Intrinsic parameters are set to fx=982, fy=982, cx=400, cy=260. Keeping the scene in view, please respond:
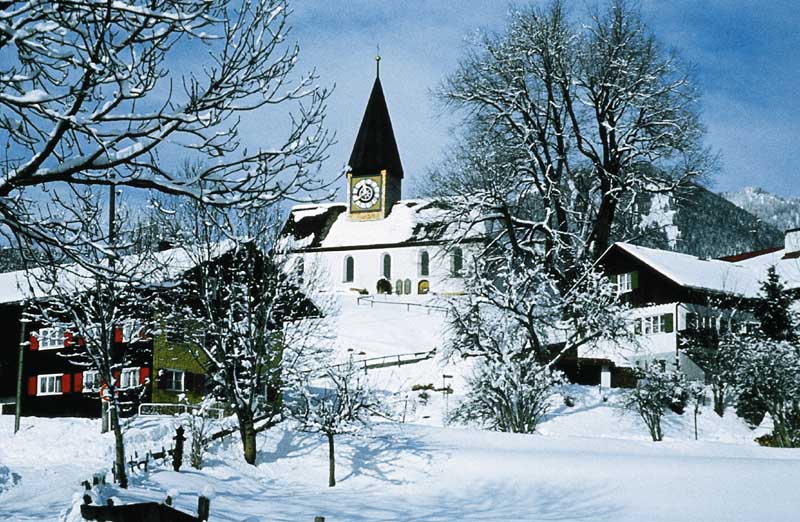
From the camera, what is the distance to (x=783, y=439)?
2891 centimetres

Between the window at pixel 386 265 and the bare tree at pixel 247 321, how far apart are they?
45.2 m

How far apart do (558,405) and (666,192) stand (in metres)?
8.40

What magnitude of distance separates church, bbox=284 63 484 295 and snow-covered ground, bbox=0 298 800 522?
40.8 m

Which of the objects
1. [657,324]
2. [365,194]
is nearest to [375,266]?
[365,194]

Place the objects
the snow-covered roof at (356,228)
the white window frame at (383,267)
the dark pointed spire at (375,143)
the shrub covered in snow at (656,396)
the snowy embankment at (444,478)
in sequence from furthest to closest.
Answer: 1. the dark pointed spire at (375,143)
2. the white window frame at (383,267)
3. the snow-covered roof at (356,228)
4. the shrub covered in snow at (656,396)
5. the snowy embankment at (444,478)

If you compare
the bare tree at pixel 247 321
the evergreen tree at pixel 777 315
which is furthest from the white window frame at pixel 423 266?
the bare tree at pixel 247 321

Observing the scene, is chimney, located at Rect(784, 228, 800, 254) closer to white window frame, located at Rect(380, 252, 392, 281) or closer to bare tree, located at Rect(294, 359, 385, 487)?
white window frame, located at Rect(380, 252, 392, 281)

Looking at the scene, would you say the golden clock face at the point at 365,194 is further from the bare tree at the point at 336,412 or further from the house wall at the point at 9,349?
the bare tree at the point at 336,412

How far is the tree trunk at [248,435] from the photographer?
24.4 m

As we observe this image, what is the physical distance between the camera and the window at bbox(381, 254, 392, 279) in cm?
7369

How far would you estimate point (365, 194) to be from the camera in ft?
252

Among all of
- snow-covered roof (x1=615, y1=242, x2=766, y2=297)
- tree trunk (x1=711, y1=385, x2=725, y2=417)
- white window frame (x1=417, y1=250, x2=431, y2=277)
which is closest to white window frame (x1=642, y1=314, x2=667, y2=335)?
snow-covered roof (x1=615, y1=242, x2=766, y2=297)

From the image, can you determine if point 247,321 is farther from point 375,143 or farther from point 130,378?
point 375,143

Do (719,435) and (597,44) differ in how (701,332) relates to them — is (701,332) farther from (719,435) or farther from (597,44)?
(597,44)
